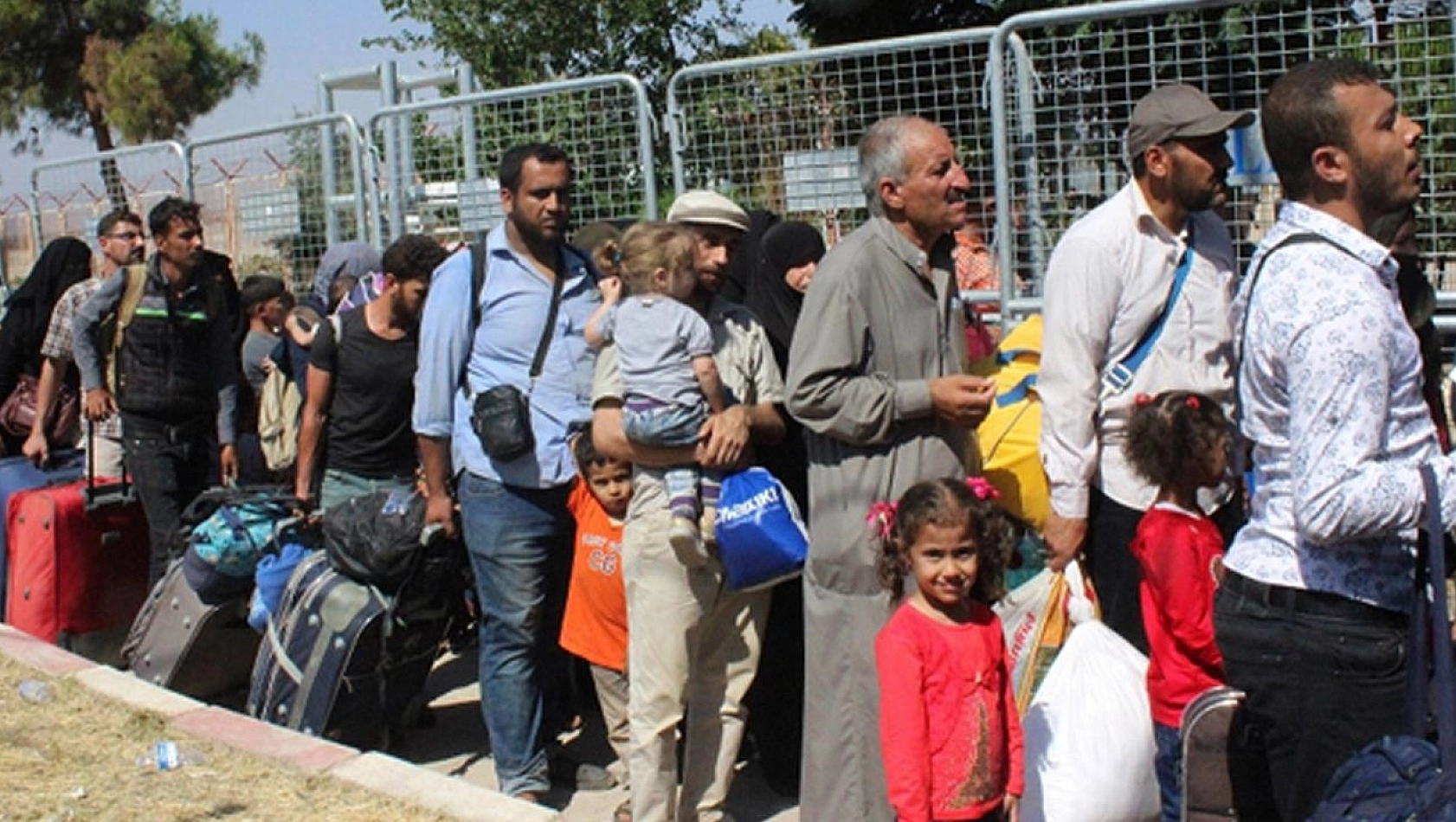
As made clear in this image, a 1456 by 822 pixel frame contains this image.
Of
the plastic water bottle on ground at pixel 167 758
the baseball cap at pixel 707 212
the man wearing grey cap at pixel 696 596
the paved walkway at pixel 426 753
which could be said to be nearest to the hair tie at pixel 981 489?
the man wearing grey cap at pixel 696 596

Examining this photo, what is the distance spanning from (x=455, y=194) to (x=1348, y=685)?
581 cm

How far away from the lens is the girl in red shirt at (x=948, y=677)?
12.4 ft

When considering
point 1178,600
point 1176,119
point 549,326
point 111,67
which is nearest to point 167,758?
point 549,326

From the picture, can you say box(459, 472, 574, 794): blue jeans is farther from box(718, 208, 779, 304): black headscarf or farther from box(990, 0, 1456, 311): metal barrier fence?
box(990, 0, 1456, 311): metal barrier fence

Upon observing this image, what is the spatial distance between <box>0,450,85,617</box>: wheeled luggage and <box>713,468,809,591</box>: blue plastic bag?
4283 mm

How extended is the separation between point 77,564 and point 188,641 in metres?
1.21

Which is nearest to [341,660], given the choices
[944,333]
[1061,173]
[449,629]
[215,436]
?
[449,629]

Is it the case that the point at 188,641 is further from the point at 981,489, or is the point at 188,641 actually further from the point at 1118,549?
the point at 1118,549

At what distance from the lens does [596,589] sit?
5352mm

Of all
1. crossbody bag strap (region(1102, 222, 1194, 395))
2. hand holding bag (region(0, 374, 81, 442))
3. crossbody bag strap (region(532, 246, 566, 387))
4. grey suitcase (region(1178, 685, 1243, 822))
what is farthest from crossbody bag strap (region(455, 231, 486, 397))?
hand holding bag (region(0, 374, 81, 442))

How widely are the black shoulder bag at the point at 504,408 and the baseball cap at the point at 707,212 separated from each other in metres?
0.56

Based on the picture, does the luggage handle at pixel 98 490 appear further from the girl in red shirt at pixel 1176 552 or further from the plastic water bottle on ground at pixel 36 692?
the girl in red shirt at pixel 1176 552

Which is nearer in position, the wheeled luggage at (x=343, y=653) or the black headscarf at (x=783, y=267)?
the black headscarf at (x=783, y=267)

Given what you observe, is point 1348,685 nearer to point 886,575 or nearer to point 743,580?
point 886,575
